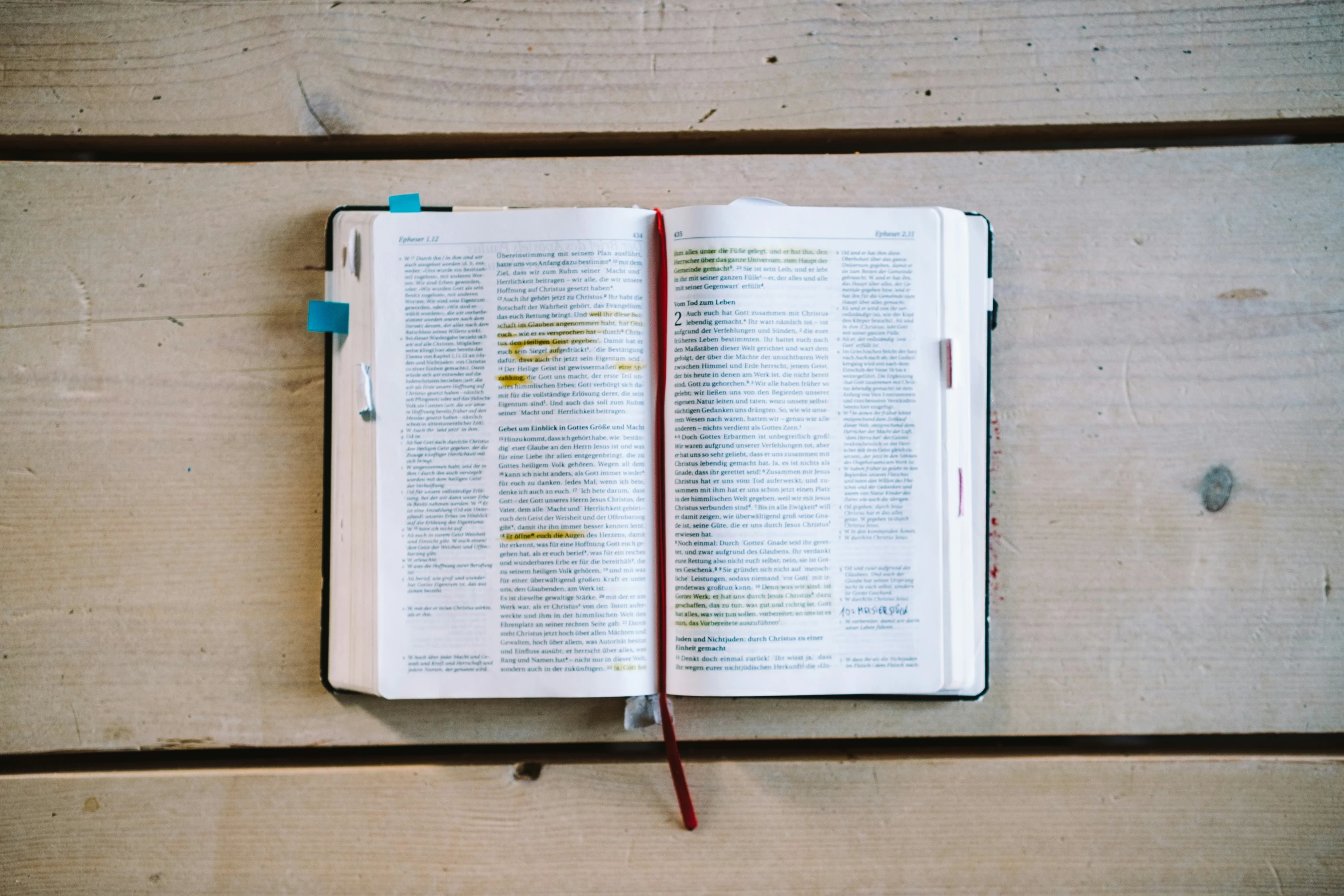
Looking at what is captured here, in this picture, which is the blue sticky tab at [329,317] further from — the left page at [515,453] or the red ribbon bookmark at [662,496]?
the red ribbon bookmark at [662,496]

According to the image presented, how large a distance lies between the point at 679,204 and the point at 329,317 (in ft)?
0.69

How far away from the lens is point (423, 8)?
1.39ft

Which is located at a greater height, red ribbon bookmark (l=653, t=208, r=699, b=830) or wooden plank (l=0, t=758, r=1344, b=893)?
red ribbon bookmark (l=653, t=208, r=699, b=830)

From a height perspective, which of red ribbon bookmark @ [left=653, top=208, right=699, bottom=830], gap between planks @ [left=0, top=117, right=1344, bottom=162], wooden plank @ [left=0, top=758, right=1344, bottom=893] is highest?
gap between planks @ [left=0, top=117, right=1344, bottom=162]

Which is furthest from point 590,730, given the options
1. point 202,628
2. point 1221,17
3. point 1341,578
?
point 1221,17

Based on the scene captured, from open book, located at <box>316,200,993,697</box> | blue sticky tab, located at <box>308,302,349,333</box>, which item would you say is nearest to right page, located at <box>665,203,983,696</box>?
open book, located at <box>316,200,993,697</box>

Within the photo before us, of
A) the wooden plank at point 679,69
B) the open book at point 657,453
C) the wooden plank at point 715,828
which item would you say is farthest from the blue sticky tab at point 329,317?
the wooden plank at point 715,828

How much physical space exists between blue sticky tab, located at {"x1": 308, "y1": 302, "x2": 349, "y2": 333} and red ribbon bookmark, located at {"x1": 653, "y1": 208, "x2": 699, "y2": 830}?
7.0 inches

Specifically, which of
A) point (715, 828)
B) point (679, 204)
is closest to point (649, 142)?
point (679, 204)

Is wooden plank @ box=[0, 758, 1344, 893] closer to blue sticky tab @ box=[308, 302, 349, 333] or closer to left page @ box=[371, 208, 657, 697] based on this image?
left page @ box=[371, 208, 657, 697]

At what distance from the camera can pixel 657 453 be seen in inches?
15.5

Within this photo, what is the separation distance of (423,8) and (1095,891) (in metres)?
0.65

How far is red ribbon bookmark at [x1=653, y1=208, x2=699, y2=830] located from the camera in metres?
0.39

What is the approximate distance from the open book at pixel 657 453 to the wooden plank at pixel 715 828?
74 millimetres
